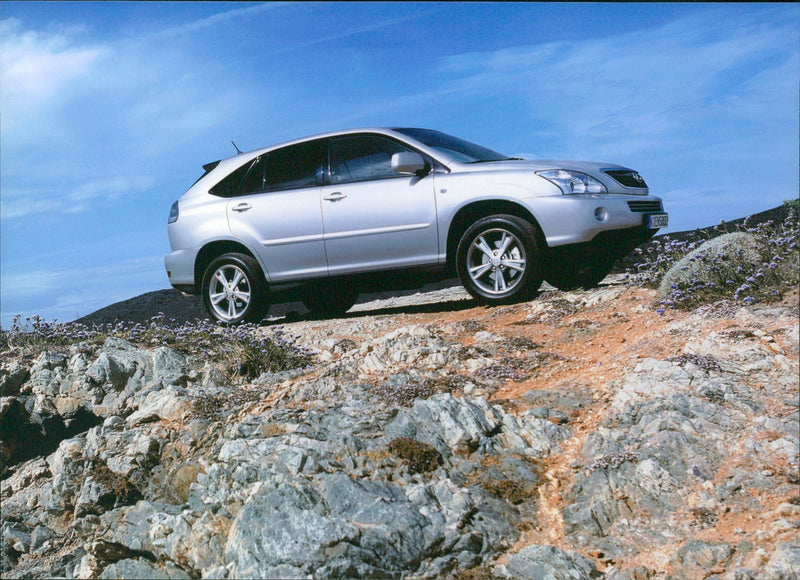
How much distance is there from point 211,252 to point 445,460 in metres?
5.62

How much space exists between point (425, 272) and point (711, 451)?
4.27 m

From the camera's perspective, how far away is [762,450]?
5395mm

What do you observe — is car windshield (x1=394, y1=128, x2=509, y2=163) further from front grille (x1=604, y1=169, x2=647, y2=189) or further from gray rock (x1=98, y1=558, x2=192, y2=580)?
gray rock (x1=98, y1=558, x2=192, y2=580)

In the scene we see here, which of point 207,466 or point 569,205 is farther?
point 569,205

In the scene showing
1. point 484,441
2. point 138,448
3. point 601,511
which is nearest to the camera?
point 601,511

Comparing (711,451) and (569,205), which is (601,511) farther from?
(569,205)

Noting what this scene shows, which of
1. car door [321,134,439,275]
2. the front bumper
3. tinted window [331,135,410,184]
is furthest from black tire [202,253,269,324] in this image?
the front bumper

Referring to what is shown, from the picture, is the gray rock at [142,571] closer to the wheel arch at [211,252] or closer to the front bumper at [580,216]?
the front bumper at [580,216]

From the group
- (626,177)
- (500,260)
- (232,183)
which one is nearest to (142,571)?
(500,260)

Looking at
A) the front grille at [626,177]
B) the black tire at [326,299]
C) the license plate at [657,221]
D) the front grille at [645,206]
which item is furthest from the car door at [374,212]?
the license plate at [657,221]

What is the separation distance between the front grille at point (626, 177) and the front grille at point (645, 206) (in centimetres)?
25

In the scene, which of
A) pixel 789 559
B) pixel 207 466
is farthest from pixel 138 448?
pixel 789 559

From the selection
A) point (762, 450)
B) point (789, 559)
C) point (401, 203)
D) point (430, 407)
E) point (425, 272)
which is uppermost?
point (401, 203)

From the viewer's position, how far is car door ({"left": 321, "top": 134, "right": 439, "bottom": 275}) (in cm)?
899
